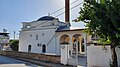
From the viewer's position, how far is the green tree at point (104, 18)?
12555 mm

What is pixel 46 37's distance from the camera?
3891 cm

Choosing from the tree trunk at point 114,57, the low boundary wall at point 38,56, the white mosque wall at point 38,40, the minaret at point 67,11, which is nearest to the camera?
the tree trunk at point 114,57

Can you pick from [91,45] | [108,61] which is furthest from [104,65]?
[91,45]

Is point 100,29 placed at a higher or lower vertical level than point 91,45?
higher

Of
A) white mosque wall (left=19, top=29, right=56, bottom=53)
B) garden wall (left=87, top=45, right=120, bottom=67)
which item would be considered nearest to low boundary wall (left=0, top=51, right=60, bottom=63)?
garden wall (left=87, top=45, right=120, bottom=67)

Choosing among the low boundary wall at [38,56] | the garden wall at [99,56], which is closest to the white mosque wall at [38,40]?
the low boundary wall at [38,56]

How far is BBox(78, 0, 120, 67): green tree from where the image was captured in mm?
12555

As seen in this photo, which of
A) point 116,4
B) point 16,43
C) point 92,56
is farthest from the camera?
point 16,43

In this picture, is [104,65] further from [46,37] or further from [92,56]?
[46,37]

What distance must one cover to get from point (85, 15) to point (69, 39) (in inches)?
806

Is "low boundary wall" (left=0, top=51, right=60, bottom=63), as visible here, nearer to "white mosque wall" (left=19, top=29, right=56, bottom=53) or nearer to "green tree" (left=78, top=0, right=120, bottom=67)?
"white mosque wall" (left=19, top=29, right=56, bottom=53)

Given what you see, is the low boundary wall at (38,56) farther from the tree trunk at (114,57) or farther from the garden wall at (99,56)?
the tree trunk at (114,57)

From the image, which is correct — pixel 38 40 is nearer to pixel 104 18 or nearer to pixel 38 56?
pixel 38 56

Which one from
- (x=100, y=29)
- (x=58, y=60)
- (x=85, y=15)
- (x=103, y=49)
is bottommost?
(x=58, y=60)
